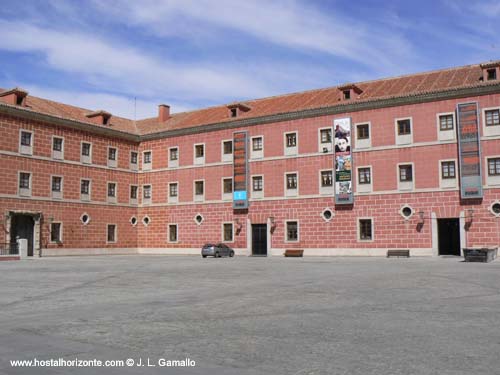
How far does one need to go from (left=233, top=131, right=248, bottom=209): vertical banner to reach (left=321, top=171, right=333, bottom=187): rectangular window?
21.3ft

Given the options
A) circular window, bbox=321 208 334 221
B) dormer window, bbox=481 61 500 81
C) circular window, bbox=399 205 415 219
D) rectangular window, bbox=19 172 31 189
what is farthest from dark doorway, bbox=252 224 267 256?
dormer window, bbox=481 61 500 81

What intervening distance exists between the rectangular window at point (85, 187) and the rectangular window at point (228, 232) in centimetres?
1180

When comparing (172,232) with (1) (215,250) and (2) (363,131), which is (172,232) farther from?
(2) (363,131)

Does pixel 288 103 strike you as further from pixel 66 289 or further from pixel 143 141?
pixel 66 289

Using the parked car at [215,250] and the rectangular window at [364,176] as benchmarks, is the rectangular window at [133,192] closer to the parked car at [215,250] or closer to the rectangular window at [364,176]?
the parked car at [215,250]

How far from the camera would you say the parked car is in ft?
133

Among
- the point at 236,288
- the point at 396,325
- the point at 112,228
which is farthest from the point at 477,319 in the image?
the point at 112,228

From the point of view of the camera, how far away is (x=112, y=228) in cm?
4741

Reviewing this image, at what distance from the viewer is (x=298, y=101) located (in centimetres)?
4472

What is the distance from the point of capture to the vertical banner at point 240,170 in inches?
1721

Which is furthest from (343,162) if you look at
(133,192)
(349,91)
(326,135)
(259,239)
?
(133,192)

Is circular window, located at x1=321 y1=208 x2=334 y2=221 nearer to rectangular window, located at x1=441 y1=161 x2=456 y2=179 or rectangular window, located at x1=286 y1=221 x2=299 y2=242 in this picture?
rectangular window, located at x1=286 y1=221 x2=299 y2=242

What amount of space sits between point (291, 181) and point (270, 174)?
1.91 m

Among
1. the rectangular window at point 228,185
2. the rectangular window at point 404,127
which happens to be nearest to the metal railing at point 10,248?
the rectangular window at point 228,185
